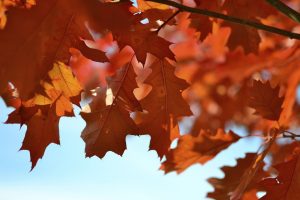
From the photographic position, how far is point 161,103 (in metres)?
1.23

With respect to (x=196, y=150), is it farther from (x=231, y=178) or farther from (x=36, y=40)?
(x=36, y=40)

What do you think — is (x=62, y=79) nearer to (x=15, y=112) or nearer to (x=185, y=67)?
(x=15, y=112)

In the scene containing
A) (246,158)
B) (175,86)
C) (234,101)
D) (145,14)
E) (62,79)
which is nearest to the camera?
(62,79)

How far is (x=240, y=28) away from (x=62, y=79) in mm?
747

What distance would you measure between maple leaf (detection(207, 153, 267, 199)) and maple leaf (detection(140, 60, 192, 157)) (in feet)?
0.82

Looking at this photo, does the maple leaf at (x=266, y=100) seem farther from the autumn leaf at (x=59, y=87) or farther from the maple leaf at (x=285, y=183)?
the autumn leaf at (x=59, y=87)

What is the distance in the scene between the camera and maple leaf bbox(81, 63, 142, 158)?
44.2 inches

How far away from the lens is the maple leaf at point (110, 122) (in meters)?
1.12

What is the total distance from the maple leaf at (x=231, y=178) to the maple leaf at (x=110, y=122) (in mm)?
385

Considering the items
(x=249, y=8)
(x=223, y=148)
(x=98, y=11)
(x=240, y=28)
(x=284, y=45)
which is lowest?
(x=284, y=45)

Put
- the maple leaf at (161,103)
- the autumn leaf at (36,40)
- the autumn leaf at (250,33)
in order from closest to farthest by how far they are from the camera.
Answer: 1. the autumn leaf at (36,40)
2. the maple leaf at (161,103)
3. the autumn leaf at (250,33)

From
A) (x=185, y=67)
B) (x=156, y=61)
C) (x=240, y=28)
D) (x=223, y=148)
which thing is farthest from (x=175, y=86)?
(x=185, y=67)

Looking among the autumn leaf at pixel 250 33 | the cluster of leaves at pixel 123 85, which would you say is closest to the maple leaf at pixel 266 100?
the cluster of leaves at pixel 123 85

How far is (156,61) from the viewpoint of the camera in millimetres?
1240
